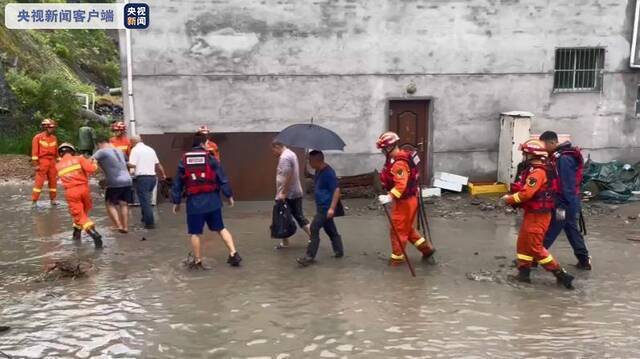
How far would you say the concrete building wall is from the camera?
11.9m

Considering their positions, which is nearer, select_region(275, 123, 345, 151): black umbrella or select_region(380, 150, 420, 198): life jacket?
select_region(380, 150, 420, 198): life jacket

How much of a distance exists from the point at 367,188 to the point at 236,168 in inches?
108

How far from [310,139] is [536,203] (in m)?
2.83

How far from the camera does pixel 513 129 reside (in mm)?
12477

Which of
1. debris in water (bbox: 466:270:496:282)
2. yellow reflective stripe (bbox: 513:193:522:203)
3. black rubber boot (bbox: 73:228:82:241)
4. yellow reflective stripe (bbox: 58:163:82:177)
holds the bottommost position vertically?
debris in water (bbox: 466:270:496:282)

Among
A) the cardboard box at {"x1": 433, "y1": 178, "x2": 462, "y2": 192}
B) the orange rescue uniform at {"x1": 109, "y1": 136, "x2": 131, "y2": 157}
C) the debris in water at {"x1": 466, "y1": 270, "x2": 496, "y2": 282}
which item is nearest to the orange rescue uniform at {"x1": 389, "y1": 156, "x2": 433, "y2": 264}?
the debris in water at {"x1": 466, "y1": 270, "x2": 496, "y2": 282}

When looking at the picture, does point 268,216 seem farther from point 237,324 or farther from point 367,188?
point 237,324

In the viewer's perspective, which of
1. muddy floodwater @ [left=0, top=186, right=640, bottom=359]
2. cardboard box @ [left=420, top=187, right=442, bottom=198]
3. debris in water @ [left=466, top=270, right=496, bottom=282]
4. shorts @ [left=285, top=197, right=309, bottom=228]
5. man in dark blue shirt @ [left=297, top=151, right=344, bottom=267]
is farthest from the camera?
cardboard box @ [left=420, top=187, right=442, bottom=198]

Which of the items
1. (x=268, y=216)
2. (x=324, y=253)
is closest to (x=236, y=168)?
(x=268, y=216)

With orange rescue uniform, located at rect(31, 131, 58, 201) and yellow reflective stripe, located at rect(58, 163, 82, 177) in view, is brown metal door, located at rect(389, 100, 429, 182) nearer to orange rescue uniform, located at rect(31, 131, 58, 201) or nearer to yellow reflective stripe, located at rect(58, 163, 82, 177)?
yellow reflective stripe, located at rect(58, 163, 82, 177)

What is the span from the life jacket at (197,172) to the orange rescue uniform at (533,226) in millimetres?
3560

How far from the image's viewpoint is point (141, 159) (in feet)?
31.6

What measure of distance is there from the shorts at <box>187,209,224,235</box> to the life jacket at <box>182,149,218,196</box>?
0.95ft

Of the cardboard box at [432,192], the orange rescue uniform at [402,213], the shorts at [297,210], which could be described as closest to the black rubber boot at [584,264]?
the orange rescue uniform at [402,213]
